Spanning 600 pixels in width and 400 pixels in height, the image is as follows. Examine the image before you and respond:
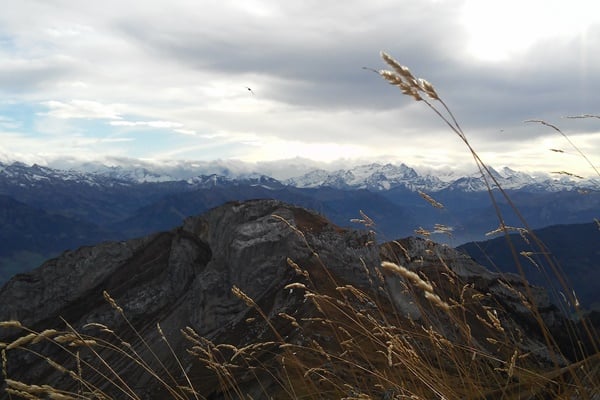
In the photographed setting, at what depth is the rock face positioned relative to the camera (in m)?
47.7

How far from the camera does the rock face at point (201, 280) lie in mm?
47656

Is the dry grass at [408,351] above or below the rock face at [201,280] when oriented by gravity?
above

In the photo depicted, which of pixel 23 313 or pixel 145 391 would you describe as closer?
pixel 145 391

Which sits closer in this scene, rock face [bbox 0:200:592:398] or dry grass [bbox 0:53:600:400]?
dry grass [bbox 0:53:600:400]

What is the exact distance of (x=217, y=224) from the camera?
65938 mm

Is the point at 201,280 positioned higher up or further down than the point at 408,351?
further down

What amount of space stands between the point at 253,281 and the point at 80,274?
33.7m

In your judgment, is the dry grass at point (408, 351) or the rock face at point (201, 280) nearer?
the dry grass at point (408, 351)

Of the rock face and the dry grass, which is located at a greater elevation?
the dry grass

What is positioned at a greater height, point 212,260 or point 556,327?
point 212,260

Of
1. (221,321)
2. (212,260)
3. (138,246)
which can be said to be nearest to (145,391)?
(221,321)

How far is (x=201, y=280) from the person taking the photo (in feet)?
187

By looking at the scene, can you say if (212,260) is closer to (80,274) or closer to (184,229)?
(184,229)

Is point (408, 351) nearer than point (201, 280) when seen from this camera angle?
Yes
